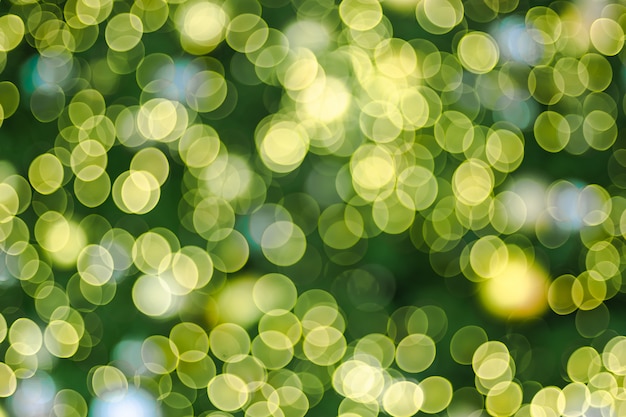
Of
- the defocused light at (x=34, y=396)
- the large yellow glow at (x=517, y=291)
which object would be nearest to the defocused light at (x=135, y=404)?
the defocused light at (x=34, y=396)

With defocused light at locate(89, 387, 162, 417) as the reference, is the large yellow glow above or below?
above

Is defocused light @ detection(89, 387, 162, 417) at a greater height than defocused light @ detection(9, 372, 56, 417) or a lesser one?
greater

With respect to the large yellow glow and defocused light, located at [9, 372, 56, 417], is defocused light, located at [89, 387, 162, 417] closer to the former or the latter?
defocused light, located at [9, 372, 56, 417]

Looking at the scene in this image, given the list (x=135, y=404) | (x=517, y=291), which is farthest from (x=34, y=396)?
(x=517, y=291)

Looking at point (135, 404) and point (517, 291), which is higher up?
point (517, 291)

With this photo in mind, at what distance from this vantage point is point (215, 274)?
615 mm

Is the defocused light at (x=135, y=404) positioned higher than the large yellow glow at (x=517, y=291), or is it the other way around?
the large yellow glow at (x=517, y=291)

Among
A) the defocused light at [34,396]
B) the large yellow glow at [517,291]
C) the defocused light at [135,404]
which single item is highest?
the large yellow glow at [517,291]

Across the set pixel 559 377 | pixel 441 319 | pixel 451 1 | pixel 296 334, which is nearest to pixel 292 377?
pixel 296 334

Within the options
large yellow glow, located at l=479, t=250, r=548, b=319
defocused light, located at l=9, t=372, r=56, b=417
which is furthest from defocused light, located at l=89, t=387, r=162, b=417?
large yellow glow, located at l=479, t=250, r=548, b=319

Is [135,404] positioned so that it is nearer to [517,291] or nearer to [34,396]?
[34,396]

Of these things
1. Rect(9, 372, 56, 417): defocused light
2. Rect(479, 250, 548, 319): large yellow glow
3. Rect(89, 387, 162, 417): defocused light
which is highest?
Rect(479, 250, 548, 319): large yellow glow

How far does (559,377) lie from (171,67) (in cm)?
47

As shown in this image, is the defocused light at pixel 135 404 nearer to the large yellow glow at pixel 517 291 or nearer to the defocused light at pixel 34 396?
the defocused light at pixel 34 396
